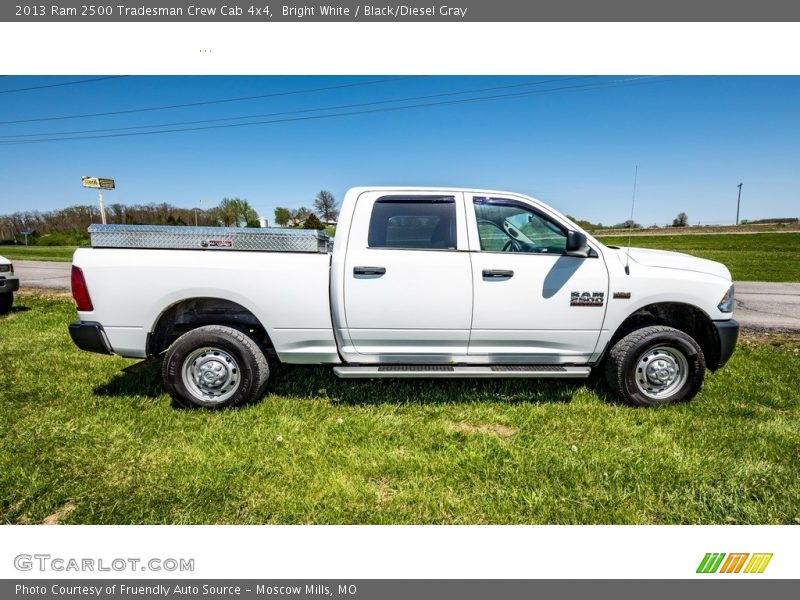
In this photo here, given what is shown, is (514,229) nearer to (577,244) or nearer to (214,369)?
(577,244)

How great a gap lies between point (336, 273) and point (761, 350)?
5949mm

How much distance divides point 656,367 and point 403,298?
8.24 feet

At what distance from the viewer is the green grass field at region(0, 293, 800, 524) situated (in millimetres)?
2445

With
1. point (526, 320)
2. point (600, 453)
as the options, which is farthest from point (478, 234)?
point (600, 453)

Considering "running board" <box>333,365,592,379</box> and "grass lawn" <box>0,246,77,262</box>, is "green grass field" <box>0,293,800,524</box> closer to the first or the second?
"running board" <box>333,365,592,379</box>

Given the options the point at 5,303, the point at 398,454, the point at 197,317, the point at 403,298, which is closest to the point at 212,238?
the point at 197,317

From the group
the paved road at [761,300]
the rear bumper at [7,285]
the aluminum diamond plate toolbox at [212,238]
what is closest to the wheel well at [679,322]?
the aluminum diamond plate toolbox at [212,238]

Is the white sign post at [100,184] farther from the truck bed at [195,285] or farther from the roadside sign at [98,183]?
the truck bed at [195,285]

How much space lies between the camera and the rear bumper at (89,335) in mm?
3387

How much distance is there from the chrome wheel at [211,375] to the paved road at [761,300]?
26.5 ft

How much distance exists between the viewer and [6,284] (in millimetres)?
7027

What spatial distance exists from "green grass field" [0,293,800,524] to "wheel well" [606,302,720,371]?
0.51 m

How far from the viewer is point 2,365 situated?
4.73m

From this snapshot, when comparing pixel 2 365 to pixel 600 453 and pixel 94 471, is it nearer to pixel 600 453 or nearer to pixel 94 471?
pixel 94 471
